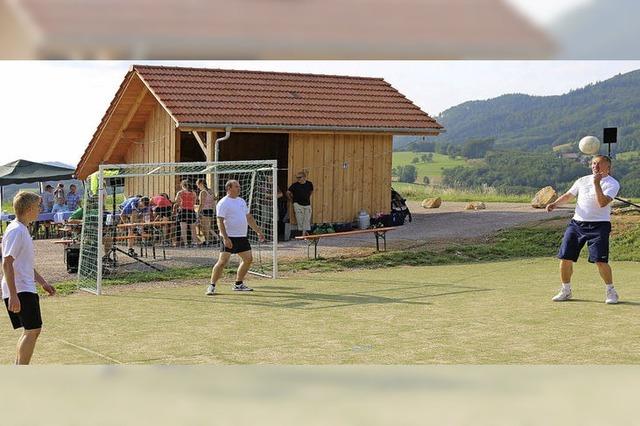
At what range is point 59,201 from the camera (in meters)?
23.7

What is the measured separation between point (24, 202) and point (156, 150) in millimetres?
16212

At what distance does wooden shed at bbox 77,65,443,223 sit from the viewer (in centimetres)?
2061

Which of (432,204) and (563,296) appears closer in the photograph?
(563,296)

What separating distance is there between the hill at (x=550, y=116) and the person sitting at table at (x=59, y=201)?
8796 cm

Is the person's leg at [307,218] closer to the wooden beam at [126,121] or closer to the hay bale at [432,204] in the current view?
the wooden beam at [126,121]

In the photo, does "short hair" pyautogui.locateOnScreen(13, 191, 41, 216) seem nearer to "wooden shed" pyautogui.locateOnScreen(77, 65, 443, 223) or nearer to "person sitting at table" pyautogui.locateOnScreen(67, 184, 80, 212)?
"wooden shed" pyautogui.locateOnScreen(77, 65, 443, 223)

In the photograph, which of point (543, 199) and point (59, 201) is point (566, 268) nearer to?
point (59, 201)

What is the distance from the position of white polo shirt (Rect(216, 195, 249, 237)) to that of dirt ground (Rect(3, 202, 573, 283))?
372 cm

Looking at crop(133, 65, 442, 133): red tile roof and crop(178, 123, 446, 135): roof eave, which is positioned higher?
crop(133, 65, 442, 133): red tile roof

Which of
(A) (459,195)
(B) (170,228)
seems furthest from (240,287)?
(A) (459,195)
